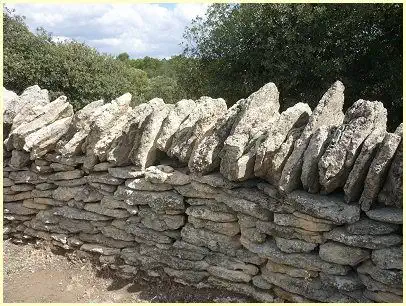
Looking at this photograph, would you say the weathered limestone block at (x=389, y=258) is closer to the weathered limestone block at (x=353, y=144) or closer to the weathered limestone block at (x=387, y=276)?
the weathered limestone block at (x=387, y=276)

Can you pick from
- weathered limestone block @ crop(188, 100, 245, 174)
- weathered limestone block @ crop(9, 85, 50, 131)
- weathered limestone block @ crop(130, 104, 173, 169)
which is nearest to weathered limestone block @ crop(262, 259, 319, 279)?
weathered limestone block @ crop(188, 100, 245, 174)

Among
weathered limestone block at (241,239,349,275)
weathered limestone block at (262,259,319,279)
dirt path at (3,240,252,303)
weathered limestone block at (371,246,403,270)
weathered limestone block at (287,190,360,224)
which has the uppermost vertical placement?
weathered limestone block at (287,190,360,224)

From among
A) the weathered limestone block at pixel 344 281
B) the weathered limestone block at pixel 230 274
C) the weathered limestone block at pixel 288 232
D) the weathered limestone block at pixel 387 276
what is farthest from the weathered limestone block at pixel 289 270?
the weathered limestone block at pixel 387 276

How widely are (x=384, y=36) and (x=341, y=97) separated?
9.85m

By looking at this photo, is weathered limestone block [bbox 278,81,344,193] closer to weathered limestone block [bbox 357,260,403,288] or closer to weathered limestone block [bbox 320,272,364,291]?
weathered limestone block [bbox 320,272,364,291]

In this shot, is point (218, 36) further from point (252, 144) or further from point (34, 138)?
point (252, 144)

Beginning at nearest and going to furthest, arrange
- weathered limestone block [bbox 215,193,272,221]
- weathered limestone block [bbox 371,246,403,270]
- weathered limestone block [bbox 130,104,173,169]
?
weathered limestone block [bbox 371,246,403,270] < weathered limestone block [bbox 215,193,272,221] < weathered limestone block [bbox 130,104,173,169]

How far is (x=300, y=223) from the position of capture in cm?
501

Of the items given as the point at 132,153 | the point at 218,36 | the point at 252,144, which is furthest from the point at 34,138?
the point at 218,36

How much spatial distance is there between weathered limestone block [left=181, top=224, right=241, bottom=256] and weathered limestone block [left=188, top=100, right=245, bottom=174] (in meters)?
0.86

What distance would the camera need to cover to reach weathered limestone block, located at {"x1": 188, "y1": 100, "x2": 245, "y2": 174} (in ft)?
18.0

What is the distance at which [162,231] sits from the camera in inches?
244

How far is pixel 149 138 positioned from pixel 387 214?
310 centimetres

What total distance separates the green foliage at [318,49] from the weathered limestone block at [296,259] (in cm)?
862
